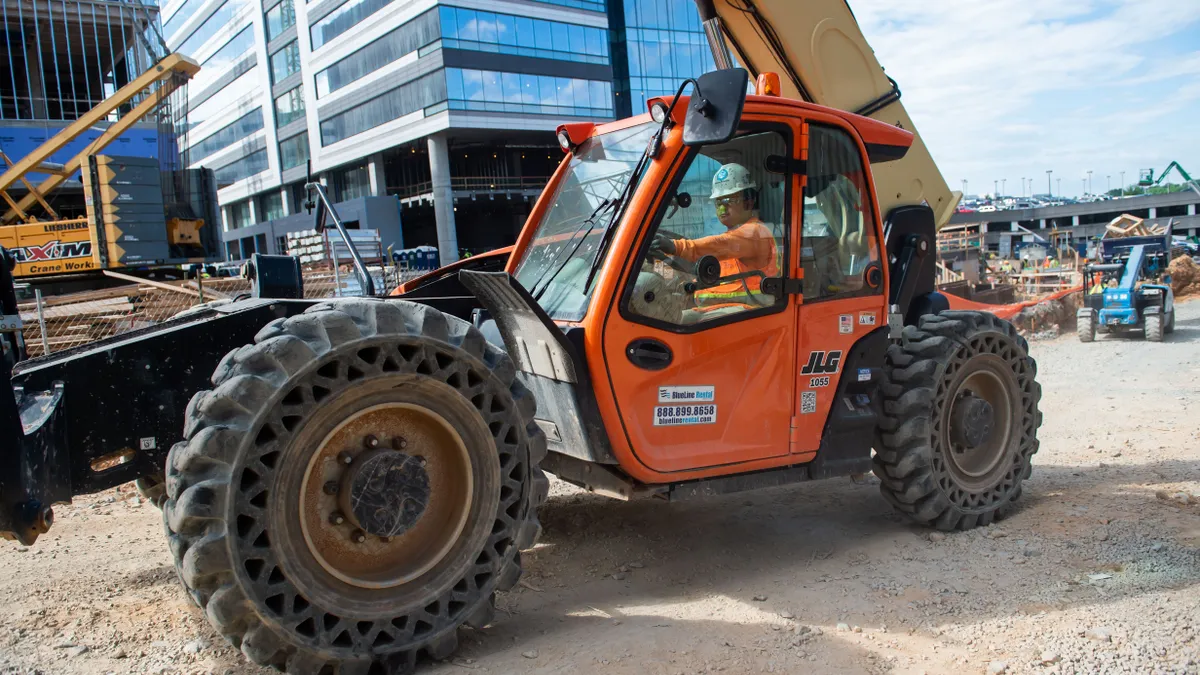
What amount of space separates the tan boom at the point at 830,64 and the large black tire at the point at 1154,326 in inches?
472

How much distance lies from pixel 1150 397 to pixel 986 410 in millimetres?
5885

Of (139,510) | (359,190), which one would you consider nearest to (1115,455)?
(139,510)

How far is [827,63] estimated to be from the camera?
19.7 feet

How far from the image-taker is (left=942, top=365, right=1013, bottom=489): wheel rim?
17.1 ft

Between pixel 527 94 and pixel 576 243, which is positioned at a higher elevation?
pixel 527 94

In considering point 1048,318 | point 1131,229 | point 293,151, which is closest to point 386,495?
point 1048,318

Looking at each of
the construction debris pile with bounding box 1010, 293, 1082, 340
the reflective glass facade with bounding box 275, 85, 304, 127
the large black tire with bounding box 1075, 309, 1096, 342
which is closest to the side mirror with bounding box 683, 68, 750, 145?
the construction debris pile with bounding box 1010, 293, 1082, 340

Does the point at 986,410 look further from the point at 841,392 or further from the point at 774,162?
the point at 774,162

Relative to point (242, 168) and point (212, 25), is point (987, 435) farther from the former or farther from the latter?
point (212, 25)

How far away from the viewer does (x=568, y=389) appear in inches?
158

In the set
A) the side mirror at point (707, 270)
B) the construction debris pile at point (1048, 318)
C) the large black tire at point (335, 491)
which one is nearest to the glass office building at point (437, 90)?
the construction debris pile at point (1048, 318)

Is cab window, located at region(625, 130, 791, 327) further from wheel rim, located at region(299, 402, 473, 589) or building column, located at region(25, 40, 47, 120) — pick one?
building column, located at region(25, 40, 47, 120)

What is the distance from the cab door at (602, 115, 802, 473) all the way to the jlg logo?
12 cm

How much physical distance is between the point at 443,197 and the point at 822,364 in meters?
40.6
